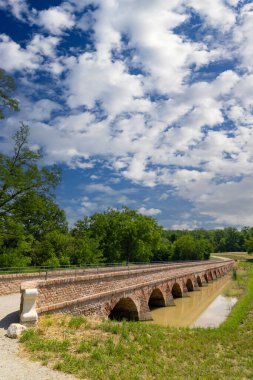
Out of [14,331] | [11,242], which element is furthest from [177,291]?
[14,331]

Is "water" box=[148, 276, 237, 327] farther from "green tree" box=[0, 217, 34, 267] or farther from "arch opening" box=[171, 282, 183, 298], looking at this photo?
"green tree" box=[0, 217, 34, 267]

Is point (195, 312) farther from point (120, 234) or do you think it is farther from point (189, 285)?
point (120, 234)

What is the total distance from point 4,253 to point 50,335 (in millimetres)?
19810

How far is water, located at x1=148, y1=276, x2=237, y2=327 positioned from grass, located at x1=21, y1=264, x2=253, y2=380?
34.0 feet

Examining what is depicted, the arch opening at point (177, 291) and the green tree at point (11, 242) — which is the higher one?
the green tree at point (11, 242)

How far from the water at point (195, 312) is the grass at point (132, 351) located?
1037 centimetres

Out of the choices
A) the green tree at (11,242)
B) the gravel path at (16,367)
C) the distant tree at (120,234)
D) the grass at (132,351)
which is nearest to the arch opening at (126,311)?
the grass at (132,351)

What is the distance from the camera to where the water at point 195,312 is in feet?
73.1

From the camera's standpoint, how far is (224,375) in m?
7.82

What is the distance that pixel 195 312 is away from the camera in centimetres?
2694

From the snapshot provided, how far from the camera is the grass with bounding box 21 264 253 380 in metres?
7.33

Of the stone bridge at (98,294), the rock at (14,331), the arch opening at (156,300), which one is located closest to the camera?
the rock at (14,331)

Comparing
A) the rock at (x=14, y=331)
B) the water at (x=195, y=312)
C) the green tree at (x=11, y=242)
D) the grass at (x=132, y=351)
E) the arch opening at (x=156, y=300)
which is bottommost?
the water at (x=195, y=312)

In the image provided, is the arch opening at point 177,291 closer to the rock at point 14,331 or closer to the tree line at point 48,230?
the tree line at point 48,230
